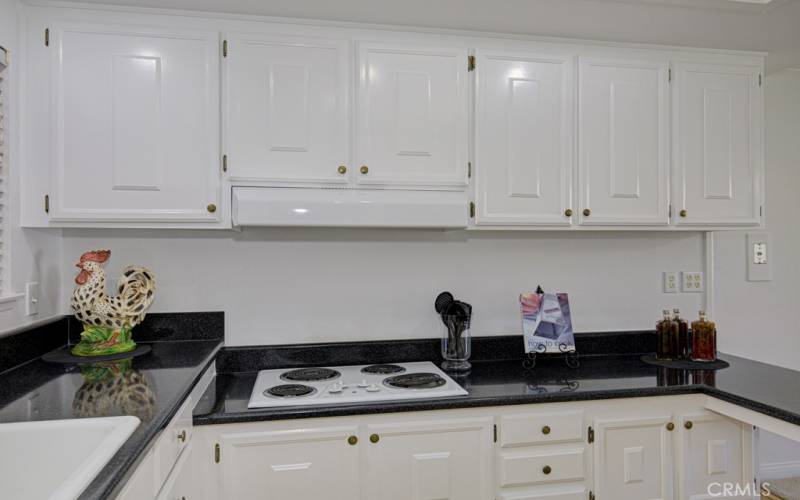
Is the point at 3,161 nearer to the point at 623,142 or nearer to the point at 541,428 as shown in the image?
the point at 541,428

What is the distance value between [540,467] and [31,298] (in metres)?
1.99

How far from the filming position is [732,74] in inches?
87.9

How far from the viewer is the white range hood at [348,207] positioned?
5.99ft

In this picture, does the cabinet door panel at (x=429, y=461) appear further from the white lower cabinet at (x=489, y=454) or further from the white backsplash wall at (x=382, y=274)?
the white backsplash wall at (x=382, y=274)

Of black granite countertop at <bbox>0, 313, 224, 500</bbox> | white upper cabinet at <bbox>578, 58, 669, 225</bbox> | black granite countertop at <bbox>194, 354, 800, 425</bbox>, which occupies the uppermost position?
white upper cabinet at <bbox>578, 58, 669, 225</bbox>

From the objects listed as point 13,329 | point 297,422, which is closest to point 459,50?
point 297,422

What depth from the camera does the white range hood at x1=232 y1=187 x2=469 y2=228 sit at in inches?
71.9

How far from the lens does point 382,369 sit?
2.10 metres

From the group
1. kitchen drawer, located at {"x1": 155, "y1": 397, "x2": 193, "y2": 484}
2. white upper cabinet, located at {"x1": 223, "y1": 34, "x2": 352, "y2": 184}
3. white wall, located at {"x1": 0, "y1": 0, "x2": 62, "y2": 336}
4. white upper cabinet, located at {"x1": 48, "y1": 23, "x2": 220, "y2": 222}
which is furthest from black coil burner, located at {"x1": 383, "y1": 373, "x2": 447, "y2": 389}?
white wall, located at {"x1": 0, "y1": 0, "x2": 62, "y2": 336}

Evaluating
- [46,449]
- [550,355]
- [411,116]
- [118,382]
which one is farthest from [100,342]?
[550,355]

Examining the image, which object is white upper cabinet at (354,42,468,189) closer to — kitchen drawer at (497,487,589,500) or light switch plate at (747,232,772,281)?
kitchen drawer at (497,487,589,500)

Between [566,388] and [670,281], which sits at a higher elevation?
[670,281]

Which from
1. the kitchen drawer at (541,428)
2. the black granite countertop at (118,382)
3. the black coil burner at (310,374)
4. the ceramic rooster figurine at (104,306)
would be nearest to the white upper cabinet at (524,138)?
the kitchen drawer at (541,428)

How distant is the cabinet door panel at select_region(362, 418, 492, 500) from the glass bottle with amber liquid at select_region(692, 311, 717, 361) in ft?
3.79
